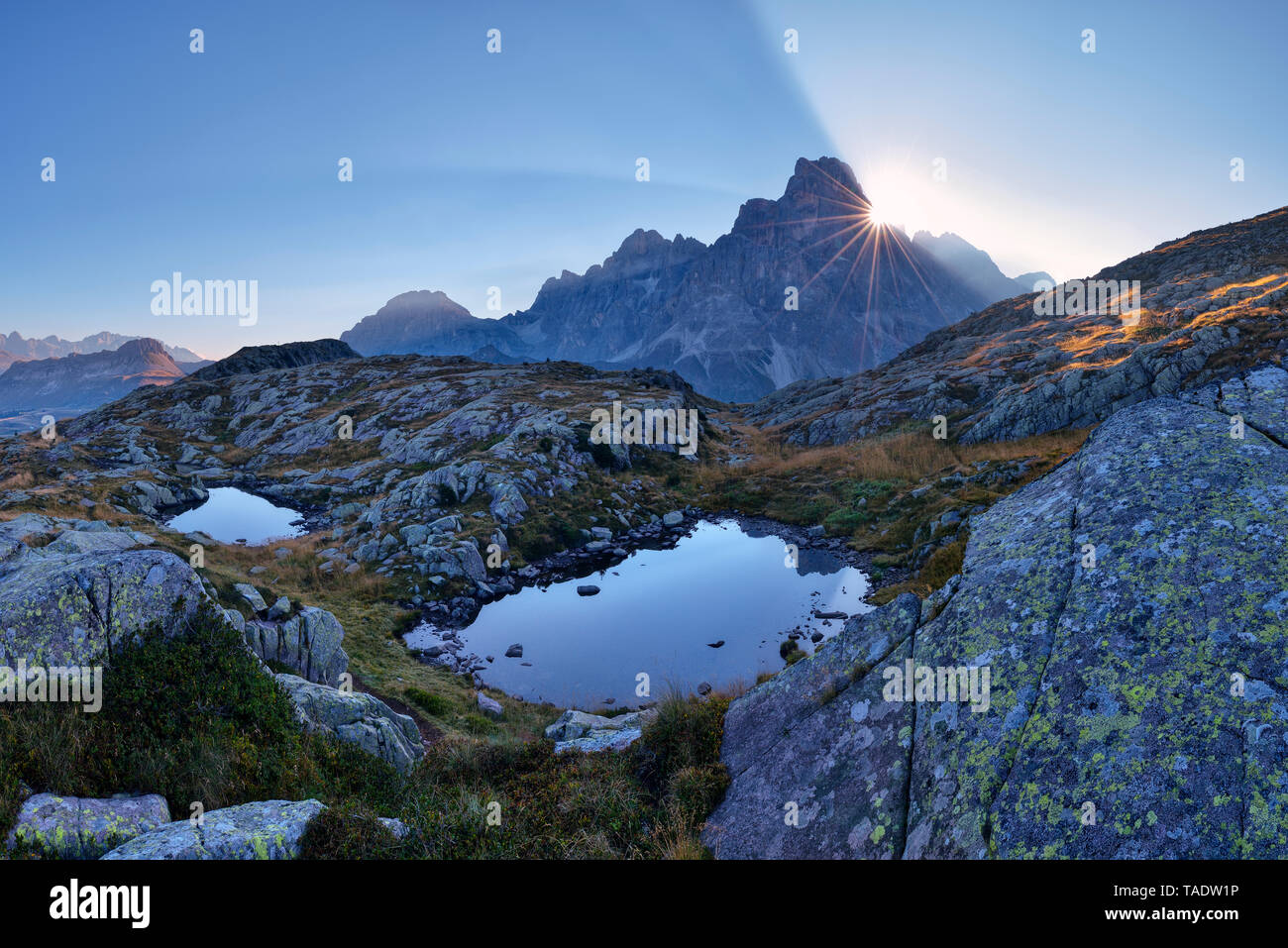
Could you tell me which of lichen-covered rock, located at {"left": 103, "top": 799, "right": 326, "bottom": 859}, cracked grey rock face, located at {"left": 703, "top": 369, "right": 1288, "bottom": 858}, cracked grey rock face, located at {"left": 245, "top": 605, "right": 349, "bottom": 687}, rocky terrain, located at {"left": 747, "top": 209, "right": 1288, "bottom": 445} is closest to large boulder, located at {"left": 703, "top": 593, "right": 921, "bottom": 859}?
cracked grey rock face, located at {"left": 703, "top": 369, "right": 1288, "bottom": 858}

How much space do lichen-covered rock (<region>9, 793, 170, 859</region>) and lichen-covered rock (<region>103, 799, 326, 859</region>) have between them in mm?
451

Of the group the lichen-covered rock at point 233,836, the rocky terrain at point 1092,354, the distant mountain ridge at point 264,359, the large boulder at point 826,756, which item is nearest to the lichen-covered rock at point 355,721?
the lichen-covered rock at point 233,836

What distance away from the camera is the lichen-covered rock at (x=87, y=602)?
7.91 metres

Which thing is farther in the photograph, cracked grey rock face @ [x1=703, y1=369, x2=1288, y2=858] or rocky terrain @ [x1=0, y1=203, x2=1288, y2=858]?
rocky terrain @ [x1=0, y1=203, x2=1288, y2=858]

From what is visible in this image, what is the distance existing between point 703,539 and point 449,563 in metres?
15.7

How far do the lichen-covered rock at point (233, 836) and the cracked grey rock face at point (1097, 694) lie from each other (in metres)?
4.87

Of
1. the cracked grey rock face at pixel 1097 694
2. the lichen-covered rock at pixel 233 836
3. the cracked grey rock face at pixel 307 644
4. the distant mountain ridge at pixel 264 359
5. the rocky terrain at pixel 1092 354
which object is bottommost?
the cracked grey rock face at pixel 307 644

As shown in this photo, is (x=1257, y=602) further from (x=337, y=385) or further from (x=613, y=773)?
(x=337, y=385)

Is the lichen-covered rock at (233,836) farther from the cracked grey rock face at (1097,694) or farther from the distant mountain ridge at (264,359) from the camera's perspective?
the distant mountain ridge at (264,359)

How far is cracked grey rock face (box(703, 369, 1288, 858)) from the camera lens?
4.26 metres

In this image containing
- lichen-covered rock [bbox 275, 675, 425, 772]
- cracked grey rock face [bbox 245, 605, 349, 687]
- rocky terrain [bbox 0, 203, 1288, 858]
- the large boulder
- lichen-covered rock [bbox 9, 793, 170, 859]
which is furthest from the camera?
cracked grey rock face [bbox 245, 605, 349, 687]

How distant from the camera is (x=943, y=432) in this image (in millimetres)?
43375

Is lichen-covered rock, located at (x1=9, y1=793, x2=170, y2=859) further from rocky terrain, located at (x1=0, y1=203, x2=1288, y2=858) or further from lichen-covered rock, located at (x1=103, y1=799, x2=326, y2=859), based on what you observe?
lichen-covered rock, located at (x1=103, y1=799, x2=326, y2=859)

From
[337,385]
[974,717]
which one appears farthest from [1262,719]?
[337,385]
